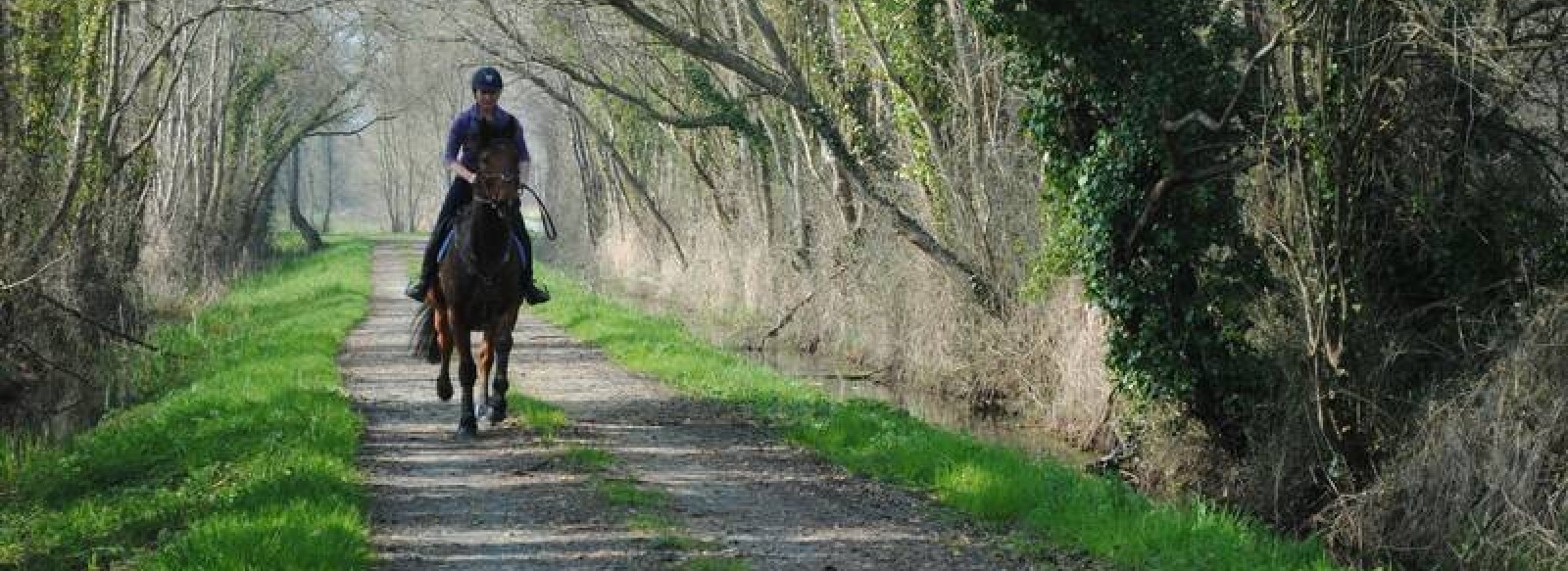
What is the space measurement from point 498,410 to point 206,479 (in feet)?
11.8

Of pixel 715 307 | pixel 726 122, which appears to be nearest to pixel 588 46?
pixel 715 307

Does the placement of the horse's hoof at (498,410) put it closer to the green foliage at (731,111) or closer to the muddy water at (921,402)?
the muddy water at (921,402)

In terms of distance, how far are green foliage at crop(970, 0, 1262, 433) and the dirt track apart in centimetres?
280

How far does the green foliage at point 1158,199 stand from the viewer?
13797 mm

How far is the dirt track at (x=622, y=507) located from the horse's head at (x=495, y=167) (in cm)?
205

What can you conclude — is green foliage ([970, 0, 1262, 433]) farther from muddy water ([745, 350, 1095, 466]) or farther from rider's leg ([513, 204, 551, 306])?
rider's leg ([513, 204, 551, 306])

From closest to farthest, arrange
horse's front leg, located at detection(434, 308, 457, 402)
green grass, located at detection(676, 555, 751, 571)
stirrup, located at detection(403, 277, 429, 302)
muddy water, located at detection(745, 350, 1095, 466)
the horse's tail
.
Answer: green grass, located at detection(676, 555, 751, 571) < stirrup, located at detection(403, 277, 429, 302) < horse's front leg, located at detection(434, 308, 457, 402) < the horse's tail < muddy water, located at detection(745, 350, 1095, 466)

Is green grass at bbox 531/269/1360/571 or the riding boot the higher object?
the riding boot

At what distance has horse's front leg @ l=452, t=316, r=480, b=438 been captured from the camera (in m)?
15.0

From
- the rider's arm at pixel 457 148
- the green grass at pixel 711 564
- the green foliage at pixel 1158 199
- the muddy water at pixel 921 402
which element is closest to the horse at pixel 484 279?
the rider's arm at pixel 457 148

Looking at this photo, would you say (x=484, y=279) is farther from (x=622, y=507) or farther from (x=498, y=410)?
(x=622, y=507)

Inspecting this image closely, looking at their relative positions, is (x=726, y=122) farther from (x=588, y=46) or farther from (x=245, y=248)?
(x=245, y=248)

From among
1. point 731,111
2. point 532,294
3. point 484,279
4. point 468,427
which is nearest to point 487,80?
point 484,279

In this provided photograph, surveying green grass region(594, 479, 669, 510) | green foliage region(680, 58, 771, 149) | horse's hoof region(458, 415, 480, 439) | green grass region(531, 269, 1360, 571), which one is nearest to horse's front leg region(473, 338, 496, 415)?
horse's hoof region(458, 415, 480, 439)
